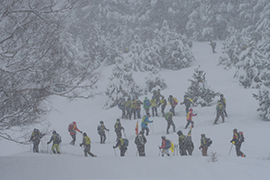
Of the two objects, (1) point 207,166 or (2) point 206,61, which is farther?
(2) point 206,61

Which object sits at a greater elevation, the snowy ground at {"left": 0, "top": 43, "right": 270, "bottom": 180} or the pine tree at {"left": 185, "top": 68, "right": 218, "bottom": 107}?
the pine tree at {"left": 185, "top": 68, "right": 218, "bottom": 107}

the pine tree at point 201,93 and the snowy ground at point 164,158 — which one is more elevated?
the pine tree at point 201,93

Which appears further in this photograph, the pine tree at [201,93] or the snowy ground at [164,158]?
the pine tree at [201,93]

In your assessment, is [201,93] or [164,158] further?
[201,93]

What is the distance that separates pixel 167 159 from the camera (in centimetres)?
928

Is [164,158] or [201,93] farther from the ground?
[201,93]

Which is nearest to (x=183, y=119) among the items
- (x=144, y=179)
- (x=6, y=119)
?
(x=144, y=179)

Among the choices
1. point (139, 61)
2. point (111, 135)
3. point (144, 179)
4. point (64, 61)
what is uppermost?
point (139, 61)

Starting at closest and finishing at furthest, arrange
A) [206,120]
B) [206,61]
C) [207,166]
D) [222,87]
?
1. [207,166]
2. [206,120]
3. [222,87]
4. [206,61]

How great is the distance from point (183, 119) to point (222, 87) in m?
6.34

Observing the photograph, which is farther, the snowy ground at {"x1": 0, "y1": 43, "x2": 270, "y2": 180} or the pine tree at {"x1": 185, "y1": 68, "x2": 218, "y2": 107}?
the pine tree at {"x1": 185, "y1": 68, "x2": 218, "y2": 107}

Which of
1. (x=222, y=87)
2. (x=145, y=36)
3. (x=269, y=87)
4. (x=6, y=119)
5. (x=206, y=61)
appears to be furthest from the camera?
(x=145, y=36)

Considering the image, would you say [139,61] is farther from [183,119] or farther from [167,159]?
[167,159]

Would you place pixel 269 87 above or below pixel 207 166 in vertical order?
above
